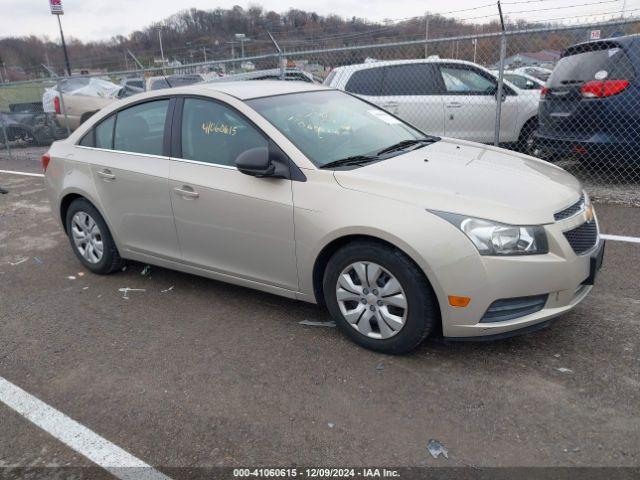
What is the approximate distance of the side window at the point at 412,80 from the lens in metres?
8.09

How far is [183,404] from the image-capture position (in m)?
2.99

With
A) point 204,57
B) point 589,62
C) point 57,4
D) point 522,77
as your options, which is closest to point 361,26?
point 522,77

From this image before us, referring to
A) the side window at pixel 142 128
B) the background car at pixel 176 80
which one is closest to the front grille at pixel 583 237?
the side window at pixel 142 128

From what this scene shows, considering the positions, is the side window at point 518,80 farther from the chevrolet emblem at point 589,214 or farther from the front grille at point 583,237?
the front grille at point 583,237

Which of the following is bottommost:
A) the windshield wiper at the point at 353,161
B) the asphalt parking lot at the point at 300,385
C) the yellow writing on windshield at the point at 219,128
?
the asphalt parking lot at the point at 300,385

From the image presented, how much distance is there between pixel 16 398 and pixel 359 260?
2.17 meters

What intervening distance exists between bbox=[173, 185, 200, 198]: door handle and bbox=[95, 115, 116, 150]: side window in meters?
1.09

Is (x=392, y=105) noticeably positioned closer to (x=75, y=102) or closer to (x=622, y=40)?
(x=622, y=40)

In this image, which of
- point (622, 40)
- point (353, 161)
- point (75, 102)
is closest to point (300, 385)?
point (353, 161)

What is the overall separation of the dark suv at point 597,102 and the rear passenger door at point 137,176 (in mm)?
4722

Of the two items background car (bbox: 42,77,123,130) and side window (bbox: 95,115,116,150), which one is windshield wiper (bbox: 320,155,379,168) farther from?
background car (bbox: 42,77,123,130)

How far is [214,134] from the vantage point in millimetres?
3957

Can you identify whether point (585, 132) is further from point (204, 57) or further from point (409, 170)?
point (204, 57)

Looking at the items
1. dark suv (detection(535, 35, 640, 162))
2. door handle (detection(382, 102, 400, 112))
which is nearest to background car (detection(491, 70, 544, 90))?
door handle (detection(382, 102, 400, 112))
